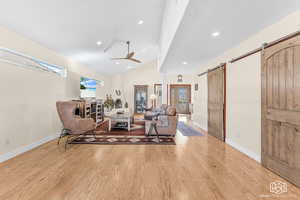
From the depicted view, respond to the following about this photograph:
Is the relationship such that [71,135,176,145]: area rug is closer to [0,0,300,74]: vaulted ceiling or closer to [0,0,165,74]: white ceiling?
[0,0,300,74]: vaulted ceiling

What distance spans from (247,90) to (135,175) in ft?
8.93

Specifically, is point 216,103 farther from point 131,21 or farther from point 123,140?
point 131,21

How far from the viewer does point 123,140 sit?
383 cm

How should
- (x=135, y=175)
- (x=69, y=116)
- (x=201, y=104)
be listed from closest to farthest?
1. (x=135, y=175)
2. (x=69, y=116)
3. (x=201, y=104)

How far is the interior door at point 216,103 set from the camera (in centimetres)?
399

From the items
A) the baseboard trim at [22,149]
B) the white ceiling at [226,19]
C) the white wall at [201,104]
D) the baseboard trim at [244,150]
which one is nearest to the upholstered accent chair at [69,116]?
the baseboard trim at [22,149]

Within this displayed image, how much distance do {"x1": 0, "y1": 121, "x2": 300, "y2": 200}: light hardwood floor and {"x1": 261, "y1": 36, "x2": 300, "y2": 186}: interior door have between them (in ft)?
0.76

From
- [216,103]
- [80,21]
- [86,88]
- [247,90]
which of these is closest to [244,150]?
[247,90]

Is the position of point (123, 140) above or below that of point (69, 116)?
below

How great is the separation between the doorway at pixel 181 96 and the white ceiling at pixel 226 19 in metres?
6.00

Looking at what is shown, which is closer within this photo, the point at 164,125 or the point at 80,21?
the point at 80,21

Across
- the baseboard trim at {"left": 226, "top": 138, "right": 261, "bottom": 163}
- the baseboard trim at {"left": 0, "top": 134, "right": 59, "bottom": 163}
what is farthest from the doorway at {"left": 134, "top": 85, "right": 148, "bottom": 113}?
the baseboard trim at {"left": 226, "top": 138, "right": 261, "bottom": 163}

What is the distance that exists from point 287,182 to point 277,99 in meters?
1.16

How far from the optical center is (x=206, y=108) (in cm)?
514
